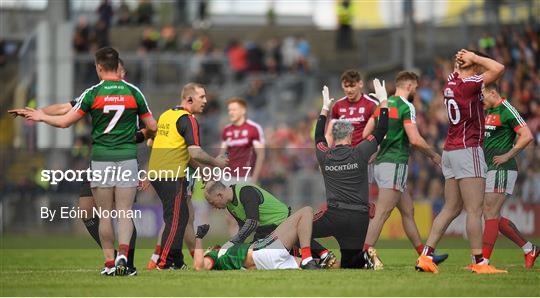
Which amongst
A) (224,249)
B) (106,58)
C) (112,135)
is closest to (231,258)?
(224,249)

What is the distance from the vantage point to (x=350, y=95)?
58.4 feet

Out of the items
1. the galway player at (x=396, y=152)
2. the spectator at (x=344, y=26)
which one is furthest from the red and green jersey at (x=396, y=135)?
the spectator at (x=344, y=26)

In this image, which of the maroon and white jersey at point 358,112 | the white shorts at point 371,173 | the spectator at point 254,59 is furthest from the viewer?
the spectator at point 254,59

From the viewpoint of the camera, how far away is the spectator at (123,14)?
140 feet

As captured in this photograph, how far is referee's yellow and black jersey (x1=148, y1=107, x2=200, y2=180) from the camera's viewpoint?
54.7ft

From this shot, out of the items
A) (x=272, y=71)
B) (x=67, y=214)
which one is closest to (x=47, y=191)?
(x=67, y=214)

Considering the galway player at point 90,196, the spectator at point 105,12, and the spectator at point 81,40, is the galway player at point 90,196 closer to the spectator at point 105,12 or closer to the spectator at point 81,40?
the spectator at point 81,40

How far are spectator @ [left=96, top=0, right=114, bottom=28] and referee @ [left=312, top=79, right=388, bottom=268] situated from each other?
23153 millimetres

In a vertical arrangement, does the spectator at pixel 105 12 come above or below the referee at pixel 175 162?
above

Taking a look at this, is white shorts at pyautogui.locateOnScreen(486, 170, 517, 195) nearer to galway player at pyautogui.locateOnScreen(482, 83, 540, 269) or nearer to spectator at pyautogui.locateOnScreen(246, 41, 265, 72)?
galway player at pyautogui.locateOnScreen(482, 83, 540, 269)

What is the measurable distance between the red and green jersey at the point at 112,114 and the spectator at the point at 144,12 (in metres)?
28.1

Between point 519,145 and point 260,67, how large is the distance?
22290 millimetres

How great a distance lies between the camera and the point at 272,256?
16078 mm

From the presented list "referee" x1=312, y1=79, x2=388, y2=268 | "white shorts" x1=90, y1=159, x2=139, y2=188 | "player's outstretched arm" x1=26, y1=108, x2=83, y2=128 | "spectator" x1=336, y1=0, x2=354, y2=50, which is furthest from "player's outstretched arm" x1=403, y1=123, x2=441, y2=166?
"spectator" x1=336, y1=0, x2=354, y2=50
